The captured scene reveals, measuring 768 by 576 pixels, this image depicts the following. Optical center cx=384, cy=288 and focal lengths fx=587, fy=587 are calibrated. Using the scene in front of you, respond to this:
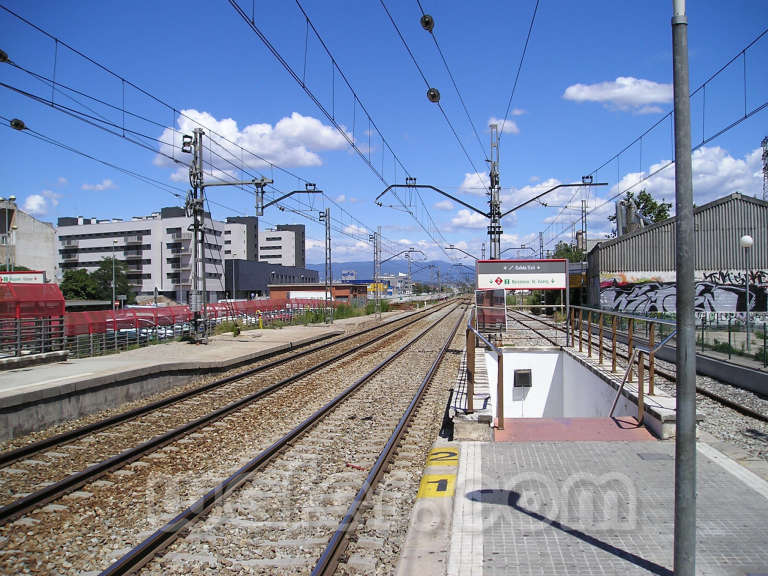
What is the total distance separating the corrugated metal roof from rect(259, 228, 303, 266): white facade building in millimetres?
119837

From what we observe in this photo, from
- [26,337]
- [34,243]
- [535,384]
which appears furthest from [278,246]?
[535,384]

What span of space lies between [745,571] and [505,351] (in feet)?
40.7

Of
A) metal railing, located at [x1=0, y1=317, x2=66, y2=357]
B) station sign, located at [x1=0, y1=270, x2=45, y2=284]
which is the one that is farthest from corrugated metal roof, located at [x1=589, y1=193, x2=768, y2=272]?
station sign, located at [x1=0, y1=270, x2=45, y2=284]

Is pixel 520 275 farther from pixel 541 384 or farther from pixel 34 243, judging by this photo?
pixel 34 243

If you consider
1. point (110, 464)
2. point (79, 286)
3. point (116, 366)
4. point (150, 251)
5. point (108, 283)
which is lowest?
point (110, 464)

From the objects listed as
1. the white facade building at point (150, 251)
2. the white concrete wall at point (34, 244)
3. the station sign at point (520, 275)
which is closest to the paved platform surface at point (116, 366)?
the station sign at point (520, 275)

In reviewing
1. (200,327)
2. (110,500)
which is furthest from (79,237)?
(110,500)

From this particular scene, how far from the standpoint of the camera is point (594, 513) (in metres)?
5.27

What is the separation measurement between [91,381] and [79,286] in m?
67.4

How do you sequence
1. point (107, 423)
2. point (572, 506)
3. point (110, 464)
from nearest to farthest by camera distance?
1. point (572, 506)
2. point (110, 464)
3. point (107, 423)

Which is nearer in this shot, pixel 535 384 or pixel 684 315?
pixel 684 315

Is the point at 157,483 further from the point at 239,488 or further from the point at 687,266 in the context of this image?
the point at 687,266

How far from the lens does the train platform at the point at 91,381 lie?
32.8 feet

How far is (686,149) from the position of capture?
3730 millimetres
